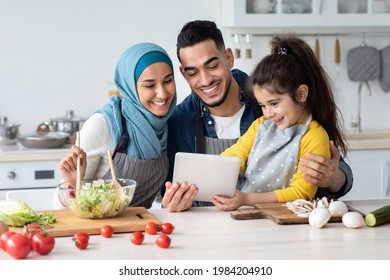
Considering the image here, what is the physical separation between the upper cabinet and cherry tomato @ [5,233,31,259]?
290cm

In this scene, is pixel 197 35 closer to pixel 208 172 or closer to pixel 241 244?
pixel 208 172

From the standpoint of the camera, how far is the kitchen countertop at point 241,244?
202cm

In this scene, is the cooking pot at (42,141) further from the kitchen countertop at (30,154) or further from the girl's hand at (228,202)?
the girl's hand at (228,202)

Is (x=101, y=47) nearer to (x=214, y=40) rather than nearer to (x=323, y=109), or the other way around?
(x=214, y=40)

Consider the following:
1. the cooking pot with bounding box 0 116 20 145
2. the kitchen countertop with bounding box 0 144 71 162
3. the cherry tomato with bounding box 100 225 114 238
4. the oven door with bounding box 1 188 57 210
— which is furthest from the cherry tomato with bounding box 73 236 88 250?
the cooking pot with bounding box 0 116 20 145

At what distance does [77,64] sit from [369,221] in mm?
2901

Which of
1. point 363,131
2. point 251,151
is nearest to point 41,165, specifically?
point 251,151

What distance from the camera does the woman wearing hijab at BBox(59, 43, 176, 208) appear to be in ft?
9.16

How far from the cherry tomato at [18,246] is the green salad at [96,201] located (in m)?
0.36

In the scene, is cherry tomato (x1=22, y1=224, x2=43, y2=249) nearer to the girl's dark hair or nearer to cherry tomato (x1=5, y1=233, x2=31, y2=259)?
cherry tomato (x1=5, y1=233, x2=31, y2=259)

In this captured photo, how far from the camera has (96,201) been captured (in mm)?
2342

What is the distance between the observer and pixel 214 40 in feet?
9.71

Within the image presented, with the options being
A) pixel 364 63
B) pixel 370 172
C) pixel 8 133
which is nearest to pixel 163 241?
pixel 8 133

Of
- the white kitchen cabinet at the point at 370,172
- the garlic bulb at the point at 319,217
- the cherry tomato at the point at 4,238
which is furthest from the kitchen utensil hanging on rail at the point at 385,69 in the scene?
the cherry tomato at the point at 4,238
